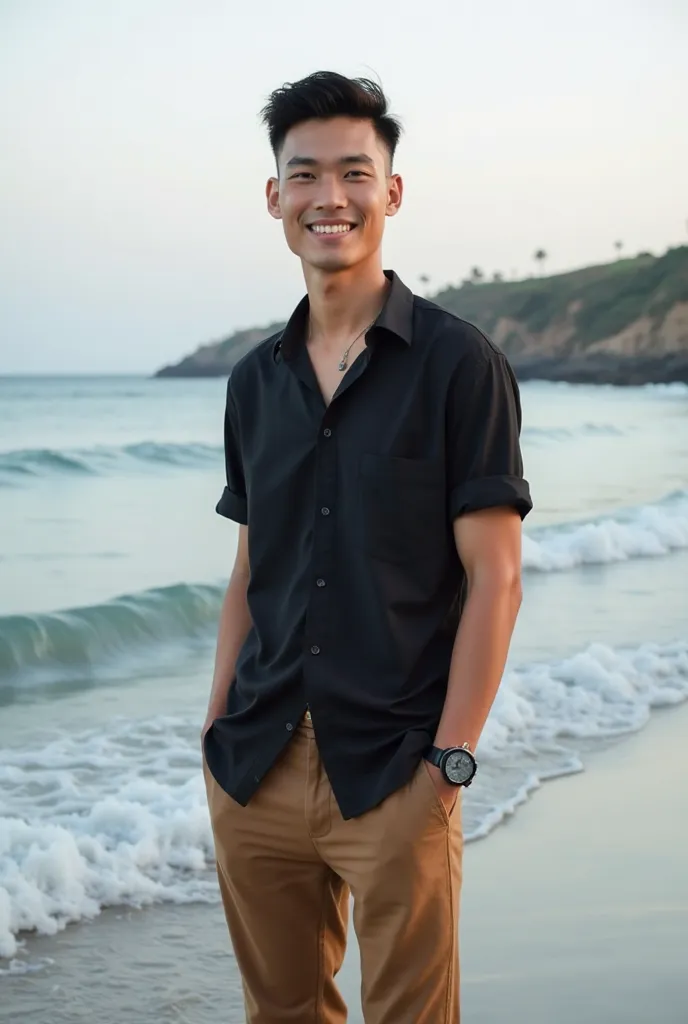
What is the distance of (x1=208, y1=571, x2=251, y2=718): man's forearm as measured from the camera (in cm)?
230

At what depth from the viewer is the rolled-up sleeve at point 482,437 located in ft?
6.21

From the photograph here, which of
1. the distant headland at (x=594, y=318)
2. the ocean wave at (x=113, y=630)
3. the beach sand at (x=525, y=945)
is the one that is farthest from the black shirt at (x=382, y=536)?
the distant headland at (x=594, y=318)

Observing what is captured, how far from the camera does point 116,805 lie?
447cm

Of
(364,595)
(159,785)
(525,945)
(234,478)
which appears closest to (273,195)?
(234,478)

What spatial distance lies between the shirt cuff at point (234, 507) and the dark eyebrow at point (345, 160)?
0.60m

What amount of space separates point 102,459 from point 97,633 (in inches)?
390

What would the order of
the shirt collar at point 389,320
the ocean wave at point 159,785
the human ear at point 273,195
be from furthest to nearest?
the ocean wave at point 159,785 → the human ear at point 273,195 → the shirt collar at point 389,320

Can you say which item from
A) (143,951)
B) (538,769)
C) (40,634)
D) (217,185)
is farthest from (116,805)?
(217,185)

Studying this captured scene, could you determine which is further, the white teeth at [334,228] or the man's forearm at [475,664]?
the white teeth at [334,228]

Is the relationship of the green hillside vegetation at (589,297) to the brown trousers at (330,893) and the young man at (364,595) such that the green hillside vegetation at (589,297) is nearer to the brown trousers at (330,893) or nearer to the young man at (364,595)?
the young man at (364,595)

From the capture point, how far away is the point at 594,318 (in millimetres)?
55125

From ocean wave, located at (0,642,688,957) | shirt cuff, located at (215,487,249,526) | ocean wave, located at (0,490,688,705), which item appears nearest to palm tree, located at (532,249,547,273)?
ocean wave, located at (0,490,688,705)

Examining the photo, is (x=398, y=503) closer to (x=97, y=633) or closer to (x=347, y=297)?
(x=347, y=297)

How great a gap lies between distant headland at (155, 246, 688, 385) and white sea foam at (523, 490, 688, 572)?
113 ft
